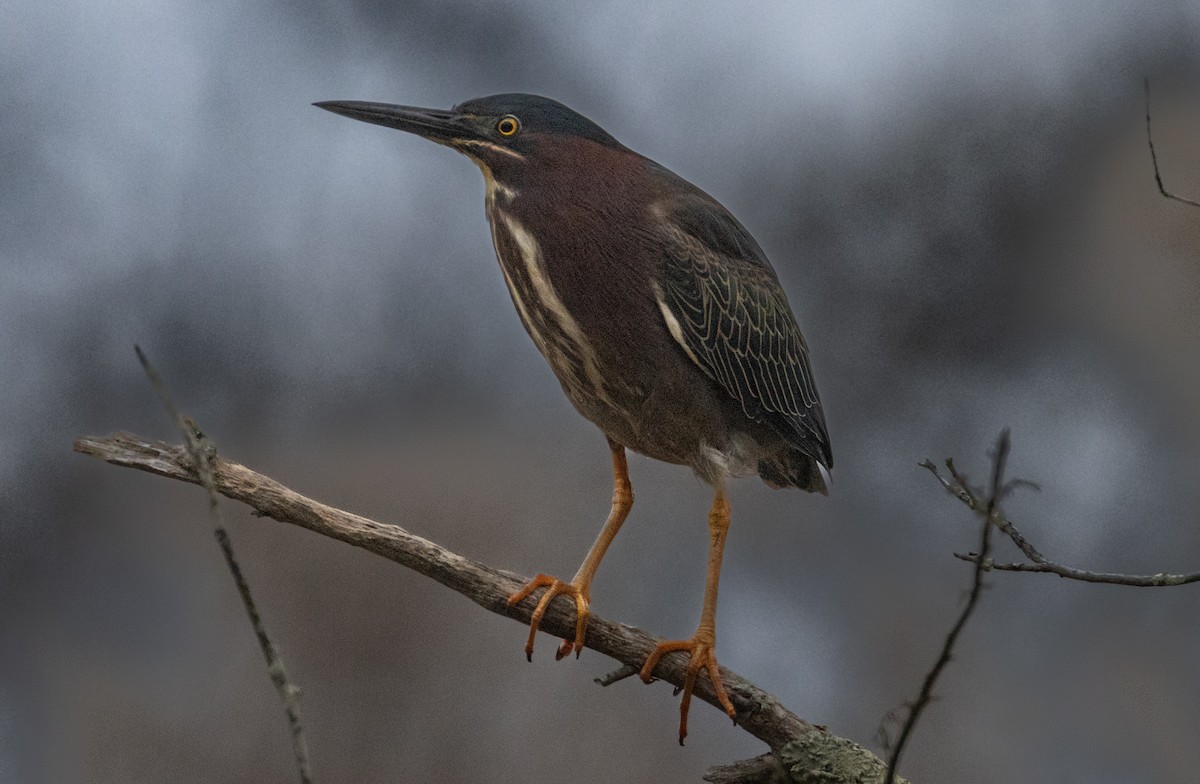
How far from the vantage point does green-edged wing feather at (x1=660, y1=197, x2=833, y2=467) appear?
2082 mm

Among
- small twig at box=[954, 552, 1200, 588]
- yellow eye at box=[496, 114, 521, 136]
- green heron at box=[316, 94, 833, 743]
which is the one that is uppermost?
yellow eye at box=[496, 114, 521, 136]

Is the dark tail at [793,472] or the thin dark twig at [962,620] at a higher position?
the dark tail at [793,472]

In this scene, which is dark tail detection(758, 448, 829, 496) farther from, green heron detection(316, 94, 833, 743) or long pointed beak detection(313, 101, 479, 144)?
long pointed beak detection(313, 101, 479, 144)

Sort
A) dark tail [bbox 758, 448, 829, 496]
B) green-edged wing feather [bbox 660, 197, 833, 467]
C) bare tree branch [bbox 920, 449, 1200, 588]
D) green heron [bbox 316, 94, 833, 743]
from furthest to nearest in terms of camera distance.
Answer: dark tail [bbox 758, 448, 829, 496], green-edged wing feather [bbox 660, 197, 833, 467], green heron [bbox 316, 94, 833, 743], bare tree branch [bbox 920, 449, 1200, 588]

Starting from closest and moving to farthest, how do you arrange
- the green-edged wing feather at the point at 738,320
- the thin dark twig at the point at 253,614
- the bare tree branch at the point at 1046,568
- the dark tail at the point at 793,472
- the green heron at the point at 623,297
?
the thin dark twig at the point at 253,614 < the bare tree branch at the point at 1046,568 < the green heron at the point at 623,297 < the green-edged wing feather at the point at 738,320 < the dark tail at the point at 793,472

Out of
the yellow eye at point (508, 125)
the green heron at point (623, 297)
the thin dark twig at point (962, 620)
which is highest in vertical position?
the yellow eye at point (508, 125)

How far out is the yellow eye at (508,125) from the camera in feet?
6.70

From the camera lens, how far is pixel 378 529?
173 cm

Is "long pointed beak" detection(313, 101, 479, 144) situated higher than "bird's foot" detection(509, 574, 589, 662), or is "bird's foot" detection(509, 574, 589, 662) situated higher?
"long pointed beak" detection(313, 101, 479, 144)

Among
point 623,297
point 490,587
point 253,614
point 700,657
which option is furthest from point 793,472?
point 253,614

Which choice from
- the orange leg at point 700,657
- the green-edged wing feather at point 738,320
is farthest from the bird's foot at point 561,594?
the green-edged wing feather at point 738,320

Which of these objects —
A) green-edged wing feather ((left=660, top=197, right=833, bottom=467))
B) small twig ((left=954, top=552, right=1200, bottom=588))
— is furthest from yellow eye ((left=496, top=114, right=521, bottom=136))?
small twig ((left=954, top=552, right=1200, bottom=588))

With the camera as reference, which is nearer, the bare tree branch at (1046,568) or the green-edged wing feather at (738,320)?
the bare tree branch at (1046,568)

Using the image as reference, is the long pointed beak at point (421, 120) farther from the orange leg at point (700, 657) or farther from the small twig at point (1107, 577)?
the small twig at point (1107, 577)
